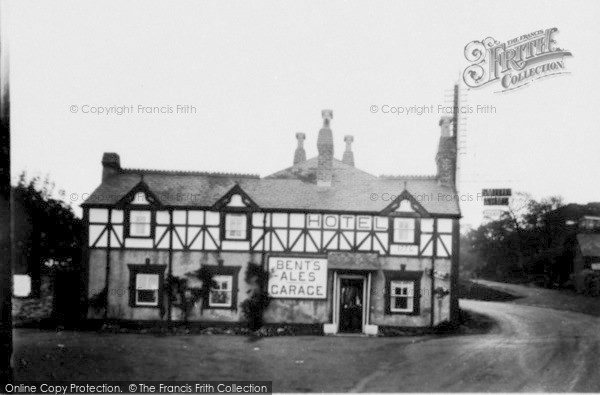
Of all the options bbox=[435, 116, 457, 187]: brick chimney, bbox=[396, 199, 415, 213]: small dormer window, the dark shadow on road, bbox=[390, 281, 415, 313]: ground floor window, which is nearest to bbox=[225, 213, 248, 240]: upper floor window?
bbox=[396, 199, 415, 213]: small dormer window

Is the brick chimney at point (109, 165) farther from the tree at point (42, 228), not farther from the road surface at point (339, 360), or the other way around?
the road surface at point (339, 360)

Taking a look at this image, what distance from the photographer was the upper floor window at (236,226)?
1599cm

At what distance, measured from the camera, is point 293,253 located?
15727 mm

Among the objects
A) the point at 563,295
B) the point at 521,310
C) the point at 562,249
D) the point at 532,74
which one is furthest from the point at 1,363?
the point at 521,310

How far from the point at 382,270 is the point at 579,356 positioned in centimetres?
598

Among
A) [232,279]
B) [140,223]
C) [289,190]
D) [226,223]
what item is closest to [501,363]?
[232,279]

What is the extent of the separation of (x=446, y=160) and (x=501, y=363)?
7.06m

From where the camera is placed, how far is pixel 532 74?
1043cm

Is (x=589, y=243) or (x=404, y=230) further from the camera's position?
(x=404, y=230)

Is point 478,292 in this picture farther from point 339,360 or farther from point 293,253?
point 339,360

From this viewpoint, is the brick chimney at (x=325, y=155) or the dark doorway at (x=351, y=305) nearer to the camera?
the dark doorway at (x=351, y=305)

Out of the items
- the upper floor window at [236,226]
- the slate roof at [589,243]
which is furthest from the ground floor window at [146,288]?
the slate roof at [589,243]

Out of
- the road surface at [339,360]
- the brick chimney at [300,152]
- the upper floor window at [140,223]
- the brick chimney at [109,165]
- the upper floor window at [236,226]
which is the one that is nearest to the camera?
the road surface at [339,360]

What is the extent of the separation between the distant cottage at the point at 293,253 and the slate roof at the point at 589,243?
→ 3.62 metres
